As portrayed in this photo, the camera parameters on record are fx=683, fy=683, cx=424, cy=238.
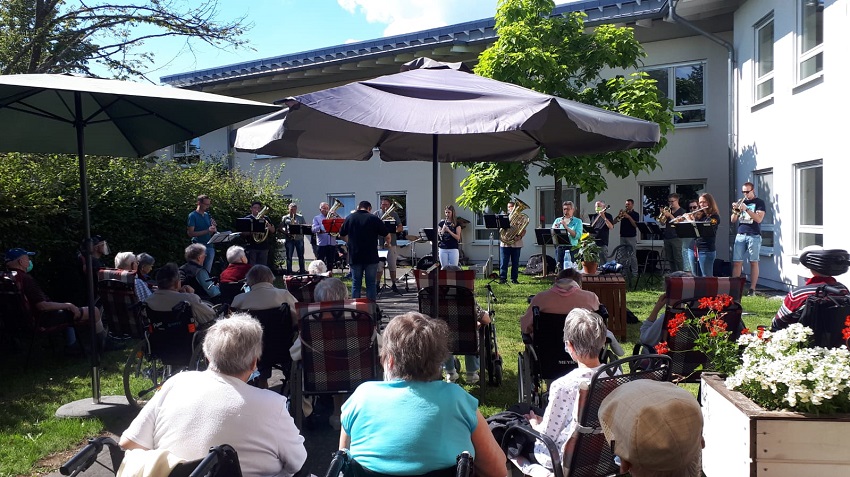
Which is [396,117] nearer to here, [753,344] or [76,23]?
[753,344]

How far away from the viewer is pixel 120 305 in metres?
6.36

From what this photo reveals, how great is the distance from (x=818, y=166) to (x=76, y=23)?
13507 mm

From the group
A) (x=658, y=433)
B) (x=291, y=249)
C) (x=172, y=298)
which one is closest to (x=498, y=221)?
(x=291, y=249)

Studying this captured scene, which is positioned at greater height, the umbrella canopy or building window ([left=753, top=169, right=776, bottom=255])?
the umbrella canopy

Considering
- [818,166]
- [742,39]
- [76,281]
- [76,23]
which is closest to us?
[76,281]

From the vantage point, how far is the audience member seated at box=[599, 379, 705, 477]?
1.73 meters

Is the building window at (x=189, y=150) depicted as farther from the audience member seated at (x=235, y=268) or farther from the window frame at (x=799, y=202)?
the window frame at (x=799, y=202)

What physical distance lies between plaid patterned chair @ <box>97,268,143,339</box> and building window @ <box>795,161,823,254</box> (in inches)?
411

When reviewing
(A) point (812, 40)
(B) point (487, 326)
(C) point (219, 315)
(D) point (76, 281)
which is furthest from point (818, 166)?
(D) point (76, 281)

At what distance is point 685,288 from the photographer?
18.3 ft

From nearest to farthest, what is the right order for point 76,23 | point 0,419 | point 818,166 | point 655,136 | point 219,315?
point 655,136 → point 0,419 → point 219,315 → point 818,166 → point 76,23

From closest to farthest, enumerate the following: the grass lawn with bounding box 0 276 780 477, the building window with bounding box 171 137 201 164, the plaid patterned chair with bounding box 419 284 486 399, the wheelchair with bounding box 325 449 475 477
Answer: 1. the wheelchair with bounding box 325 449 475 477
2. the grass lawn with bounding box 0 276 780 477
3. the plaid patterned chair with bounding box 419 284 486 399
4. the building window with bounding box 171 137 201 164

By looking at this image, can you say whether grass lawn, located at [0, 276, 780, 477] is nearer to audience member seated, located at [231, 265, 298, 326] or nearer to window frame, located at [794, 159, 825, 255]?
audience member seated, located at [231, 265, 298, 326]

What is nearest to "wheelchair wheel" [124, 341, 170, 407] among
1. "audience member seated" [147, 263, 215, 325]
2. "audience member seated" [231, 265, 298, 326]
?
"audience member seated" [147, 263, 215, 325]
